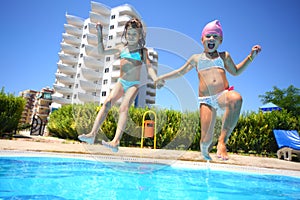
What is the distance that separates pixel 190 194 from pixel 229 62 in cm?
239

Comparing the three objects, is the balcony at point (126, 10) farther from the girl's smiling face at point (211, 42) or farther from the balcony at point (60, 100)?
the girl's smiling face at point (211, 42)

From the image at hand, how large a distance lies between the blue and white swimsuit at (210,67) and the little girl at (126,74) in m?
0.73

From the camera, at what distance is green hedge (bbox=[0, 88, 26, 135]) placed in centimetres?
1077

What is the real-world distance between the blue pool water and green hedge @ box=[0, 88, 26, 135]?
234 inches

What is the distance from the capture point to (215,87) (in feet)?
9.61

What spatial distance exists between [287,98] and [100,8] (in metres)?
41.9

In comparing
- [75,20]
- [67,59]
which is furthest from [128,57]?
[75,20]

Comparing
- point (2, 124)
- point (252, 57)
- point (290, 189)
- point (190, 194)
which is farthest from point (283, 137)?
point (2, 124)

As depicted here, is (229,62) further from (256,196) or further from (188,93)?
(256,196)

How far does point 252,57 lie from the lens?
3.18m

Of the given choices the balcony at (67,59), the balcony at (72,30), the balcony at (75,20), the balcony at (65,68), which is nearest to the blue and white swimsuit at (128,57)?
the balcony at (65,68)

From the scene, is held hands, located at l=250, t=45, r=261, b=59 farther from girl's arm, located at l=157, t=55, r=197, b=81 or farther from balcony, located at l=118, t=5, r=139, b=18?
balcony, located at l=118, t=5, r=139, b=18

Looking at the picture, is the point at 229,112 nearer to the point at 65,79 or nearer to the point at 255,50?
the point at 255,50

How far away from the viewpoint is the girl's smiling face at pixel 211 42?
302 centimetres
